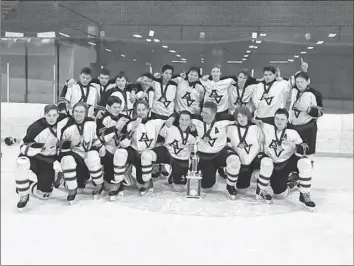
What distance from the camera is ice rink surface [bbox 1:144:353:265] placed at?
1730mm

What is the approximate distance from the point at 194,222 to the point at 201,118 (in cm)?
87

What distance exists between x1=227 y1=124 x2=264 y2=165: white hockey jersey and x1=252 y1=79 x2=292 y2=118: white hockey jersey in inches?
15.6

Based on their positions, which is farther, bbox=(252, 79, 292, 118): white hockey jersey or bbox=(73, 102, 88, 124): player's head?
bbox=(252, 79, 292, 118): white hockey jersey

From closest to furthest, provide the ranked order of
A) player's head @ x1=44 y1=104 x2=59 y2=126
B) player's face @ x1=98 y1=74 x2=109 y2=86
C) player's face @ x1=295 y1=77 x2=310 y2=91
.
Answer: player's head @ x1=44 y1=104 x2=59 y2=126, player's face @ x1=295 y1=77 x2=310 y2=91, player's face @ x1=98 y1=74 x2=109 y2=86

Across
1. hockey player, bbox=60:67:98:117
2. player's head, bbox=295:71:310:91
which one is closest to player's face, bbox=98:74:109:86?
hockey player, bbox=60:67:98:117

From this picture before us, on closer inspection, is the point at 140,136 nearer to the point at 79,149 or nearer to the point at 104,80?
the point at 79,149

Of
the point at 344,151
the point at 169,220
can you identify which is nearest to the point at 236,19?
the point at 344,151

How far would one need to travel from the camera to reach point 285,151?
2.65 meters

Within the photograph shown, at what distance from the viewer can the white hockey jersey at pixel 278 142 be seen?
262 centimetres

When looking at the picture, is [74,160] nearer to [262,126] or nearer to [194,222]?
[194,222]

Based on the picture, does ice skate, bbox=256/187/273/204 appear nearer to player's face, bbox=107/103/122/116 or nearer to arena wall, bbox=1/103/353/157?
player's face, bbox=107/103/122/116

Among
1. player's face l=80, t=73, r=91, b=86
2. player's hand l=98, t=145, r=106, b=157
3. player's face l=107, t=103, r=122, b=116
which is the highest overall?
player's face l=80, t=73, r=91, b=86

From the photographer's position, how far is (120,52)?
18.3 feet

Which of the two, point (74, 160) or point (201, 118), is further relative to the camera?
point (201, 118)
